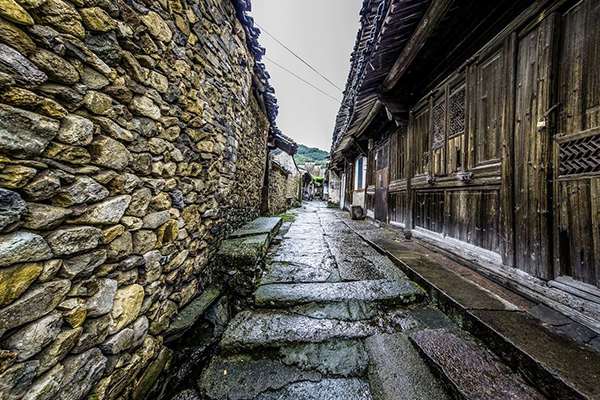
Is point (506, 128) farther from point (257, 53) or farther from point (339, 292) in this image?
point (257, 53)

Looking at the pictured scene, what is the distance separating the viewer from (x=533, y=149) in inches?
80.2

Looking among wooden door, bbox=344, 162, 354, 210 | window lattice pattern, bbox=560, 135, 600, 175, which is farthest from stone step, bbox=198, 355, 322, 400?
wooden door, bbox=344, 162, 354, 210

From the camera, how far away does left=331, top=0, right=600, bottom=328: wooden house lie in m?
1.70

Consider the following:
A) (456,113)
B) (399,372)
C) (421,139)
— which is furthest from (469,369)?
(421,139)

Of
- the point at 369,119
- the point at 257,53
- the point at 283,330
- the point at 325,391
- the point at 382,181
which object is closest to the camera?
the point at 325,391

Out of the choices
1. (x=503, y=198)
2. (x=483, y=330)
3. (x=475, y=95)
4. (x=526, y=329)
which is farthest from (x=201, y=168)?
(x=475, y=95)

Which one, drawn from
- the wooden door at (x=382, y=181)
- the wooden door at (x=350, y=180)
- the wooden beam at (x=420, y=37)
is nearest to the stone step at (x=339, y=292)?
the wooden beam at (x=420, y=37)

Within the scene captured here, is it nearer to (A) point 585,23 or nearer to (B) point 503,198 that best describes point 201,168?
(B) point 503,198

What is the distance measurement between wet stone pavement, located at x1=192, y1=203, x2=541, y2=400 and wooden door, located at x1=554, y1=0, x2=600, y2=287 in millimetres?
1144

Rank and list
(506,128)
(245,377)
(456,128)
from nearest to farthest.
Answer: (245,377)
(506,128)
(456,128)

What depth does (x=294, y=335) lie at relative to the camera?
6.21 feet

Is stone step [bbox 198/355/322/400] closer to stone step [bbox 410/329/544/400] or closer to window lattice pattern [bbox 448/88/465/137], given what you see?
stone step [bbox 410/329/544/400]

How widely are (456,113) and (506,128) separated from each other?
1.11m

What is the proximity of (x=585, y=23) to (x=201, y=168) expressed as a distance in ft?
12.4
